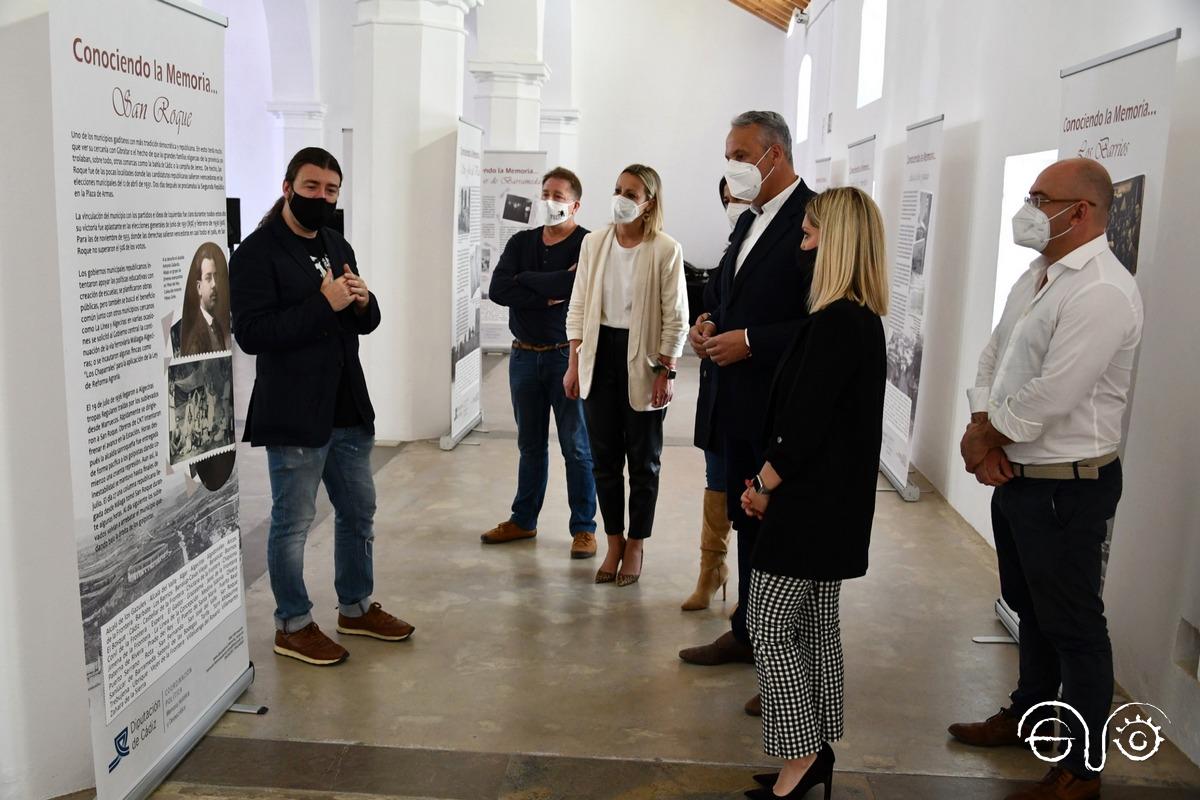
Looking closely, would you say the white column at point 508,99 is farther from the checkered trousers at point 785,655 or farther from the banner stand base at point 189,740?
the checkered trousers at point 785,655

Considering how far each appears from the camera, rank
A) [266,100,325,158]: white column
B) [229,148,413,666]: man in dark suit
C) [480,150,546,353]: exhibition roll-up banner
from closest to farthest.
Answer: [229,148,413,666]: man in dark suit < [480,150,546,353]: exhibition roll-up banner < [266,100,325,158]: white column

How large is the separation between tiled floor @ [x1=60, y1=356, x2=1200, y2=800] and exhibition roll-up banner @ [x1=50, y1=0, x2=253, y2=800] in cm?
34

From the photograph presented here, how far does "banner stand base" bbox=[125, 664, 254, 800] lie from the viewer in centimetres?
299

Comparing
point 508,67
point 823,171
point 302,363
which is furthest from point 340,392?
point 823,171

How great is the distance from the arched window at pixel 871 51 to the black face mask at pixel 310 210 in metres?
7.34

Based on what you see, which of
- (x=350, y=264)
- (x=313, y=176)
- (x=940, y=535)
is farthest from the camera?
(x=940, y=535)

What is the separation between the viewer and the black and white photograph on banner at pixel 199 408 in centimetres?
306

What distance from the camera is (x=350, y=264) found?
3953 millimetres

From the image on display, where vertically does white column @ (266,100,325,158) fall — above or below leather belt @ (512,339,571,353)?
above

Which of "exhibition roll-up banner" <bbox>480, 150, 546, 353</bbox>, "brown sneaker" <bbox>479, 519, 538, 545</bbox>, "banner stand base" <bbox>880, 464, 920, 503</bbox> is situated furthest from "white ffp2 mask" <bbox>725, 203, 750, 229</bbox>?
"exhibition roll-up banner" <bbox>480, 150, 546, 353</bbox>

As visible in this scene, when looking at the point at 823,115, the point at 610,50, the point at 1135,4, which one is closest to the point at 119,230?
the point at 1135,4

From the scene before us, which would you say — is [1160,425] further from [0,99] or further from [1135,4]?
[0,99]

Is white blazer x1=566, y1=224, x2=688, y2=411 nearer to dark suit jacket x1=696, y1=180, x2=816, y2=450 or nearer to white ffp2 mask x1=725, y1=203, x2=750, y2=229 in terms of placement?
white ffp2 mask x1=725, y1=203, x2=750, y2=229

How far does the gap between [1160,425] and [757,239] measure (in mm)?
1550
